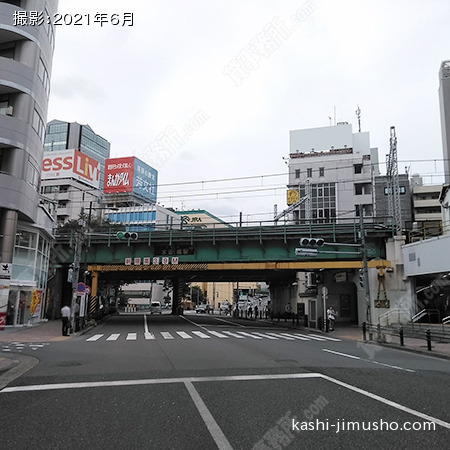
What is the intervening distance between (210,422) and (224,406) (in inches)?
36.3

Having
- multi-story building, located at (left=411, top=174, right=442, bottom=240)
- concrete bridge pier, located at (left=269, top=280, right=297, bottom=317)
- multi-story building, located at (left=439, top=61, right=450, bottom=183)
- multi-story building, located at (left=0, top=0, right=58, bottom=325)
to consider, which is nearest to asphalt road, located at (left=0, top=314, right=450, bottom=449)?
multi-story building, located at (left=0, top=0, right=58, bottom=325)

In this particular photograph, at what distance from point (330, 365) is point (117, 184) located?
75368mm

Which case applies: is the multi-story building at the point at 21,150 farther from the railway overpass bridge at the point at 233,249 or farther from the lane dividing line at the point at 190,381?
the lane dividing line at the point at 190,381

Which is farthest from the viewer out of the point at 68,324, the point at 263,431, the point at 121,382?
the point at 68,324

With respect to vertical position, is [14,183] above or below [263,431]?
above

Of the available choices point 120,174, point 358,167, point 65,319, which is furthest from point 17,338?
point 120,174

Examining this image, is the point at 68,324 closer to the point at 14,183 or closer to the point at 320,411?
the point at 14,183

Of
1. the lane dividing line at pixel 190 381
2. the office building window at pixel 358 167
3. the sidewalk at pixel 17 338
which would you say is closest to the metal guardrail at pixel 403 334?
the lane dividing line at pixel 190 381

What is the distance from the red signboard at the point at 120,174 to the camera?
81.3m

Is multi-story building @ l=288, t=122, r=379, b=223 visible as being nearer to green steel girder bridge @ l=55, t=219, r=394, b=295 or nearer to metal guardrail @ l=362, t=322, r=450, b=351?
green steel girder bridge @ l=55, t=219, r=394, b=295

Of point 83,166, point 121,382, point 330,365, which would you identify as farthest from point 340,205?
point 121,382

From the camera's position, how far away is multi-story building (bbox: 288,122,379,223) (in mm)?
64938

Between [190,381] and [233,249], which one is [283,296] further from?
[190,381]

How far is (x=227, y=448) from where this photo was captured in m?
4.95
